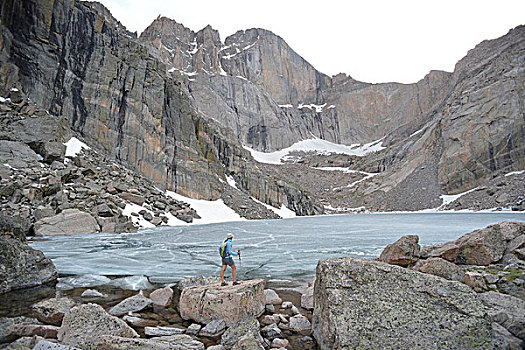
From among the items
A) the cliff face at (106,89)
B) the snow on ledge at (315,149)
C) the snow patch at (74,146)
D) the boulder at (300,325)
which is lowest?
the boulder at (300,325)

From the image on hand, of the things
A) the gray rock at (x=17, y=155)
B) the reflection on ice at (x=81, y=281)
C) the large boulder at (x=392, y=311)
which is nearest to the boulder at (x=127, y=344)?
the large boulder at (x=392, y=311)

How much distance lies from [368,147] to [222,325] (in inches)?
7902

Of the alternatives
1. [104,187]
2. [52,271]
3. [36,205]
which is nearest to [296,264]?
[52,271]

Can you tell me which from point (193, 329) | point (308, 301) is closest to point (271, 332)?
point (193, 329)

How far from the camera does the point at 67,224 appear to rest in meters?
22.9

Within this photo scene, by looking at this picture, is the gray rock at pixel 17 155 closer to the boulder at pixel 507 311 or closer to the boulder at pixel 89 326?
the boulder at pixel 89 326

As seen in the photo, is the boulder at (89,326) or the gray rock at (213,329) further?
the gray rock at (213,329)

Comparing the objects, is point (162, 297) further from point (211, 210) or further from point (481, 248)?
point (211, 210)

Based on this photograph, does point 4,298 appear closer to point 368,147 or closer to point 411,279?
point 411,279

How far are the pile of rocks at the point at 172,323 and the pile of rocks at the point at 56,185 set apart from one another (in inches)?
682

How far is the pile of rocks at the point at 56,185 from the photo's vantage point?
2297 centimetres

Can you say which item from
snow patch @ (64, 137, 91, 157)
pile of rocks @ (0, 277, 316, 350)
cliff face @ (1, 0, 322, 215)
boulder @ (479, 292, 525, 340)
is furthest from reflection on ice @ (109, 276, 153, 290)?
cliff face @ (1, 0, 322, 215)

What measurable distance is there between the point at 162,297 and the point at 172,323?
5.15 ft

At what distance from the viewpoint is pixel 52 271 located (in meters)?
10.0
